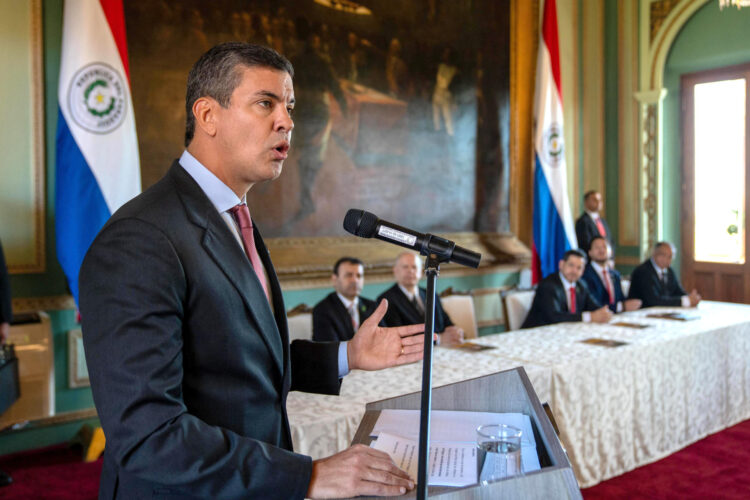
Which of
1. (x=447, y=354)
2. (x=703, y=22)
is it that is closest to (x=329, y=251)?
(x=447, y=354)

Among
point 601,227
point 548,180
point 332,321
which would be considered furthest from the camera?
point 601,227

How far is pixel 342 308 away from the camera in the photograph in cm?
399

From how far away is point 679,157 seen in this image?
7355 millimetres

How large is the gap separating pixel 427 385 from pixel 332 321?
9.92ft

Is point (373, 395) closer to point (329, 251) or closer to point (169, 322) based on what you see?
point (169, 322)

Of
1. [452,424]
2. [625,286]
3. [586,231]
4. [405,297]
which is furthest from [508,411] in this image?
[586,231]

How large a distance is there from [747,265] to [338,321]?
16.8 ft

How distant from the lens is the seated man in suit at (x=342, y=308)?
12.9 ft

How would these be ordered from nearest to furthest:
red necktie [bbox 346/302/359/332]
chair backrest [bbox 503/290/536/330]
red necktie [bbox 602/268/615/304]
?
red necktie [bbox 346/302/359/332], chair backrest [bbox 503/290/536/330], red necktie [bbox 602/268/615/304]

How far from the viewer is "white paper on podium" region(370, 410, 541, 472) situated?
50.2 inches

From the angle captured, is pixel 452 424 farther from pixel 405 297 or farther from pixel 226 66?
pixel 405 297

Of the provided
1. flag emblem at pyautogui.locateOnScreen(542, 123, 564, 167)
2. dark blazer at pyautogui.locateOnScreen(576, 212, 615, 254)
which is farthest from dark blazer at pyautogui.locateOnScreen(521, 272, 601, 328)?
flag emblem at pyautogui.locateOnScreen(542, 123, 564, 167)

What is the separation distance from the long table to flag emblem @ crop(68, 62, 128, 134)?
2273 millimetres

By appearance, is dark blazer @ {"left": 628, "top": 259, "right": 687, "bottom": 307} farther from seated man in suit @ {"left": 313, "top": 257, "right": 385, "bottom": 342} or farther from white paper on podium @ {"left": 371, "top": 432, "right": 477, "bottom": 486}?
white paper on podium @ {"left": 371, "top": 432, "right": 477, "bottom": 486}
